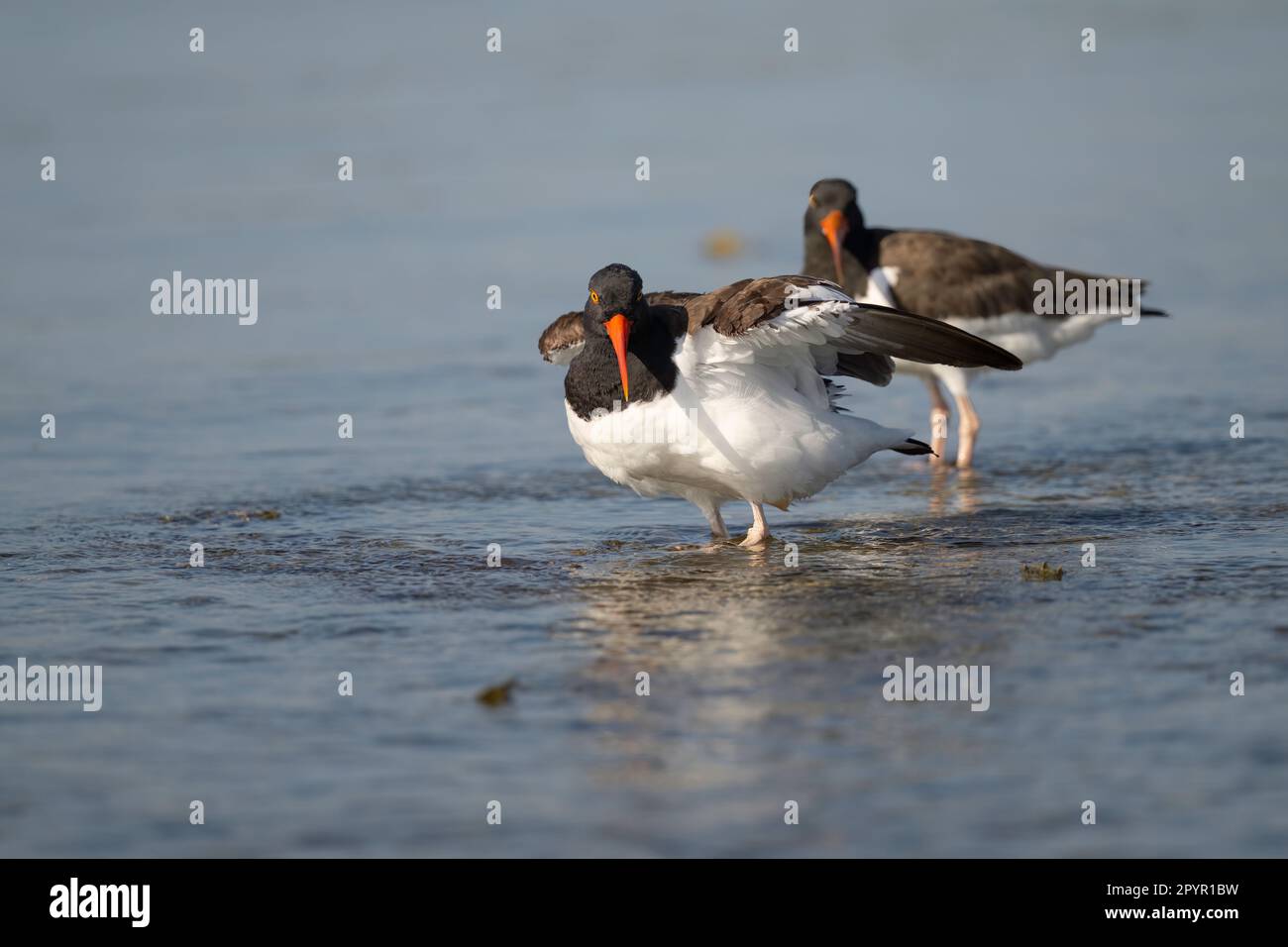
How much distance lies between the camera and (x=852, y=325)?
7.03m

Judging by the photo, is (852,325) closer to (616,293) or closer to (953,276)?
(616,293)

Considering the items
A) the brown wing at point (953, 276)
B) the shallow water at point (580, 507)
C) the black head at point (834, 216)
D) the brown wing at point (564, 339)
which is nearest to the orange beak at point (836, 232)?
the black head at point (834, 216)

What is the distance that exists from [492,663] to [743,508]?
3.98m

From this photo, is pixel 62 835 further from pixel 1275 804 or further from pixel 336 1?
pixel 336 1

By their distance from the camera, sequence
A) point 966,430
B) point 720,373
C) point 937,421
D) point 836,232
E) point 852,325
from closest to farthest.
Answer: point 852,325
point 720,373
point 966,430
point 836,232
point 937,421

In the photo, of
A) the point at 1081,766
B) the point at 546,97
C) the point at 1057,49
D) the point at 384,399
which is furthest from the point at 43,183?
the point at 1081,766

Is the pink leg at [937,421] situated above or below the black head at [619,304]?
below

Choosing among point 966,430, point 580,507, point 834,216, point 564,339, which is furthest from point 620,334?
point 966,430

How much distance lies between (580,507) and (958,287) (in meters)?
2.94

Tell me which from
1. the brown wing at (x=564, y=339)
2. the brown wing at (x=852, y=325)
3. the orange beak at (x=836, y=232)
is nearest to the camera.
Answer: the brown wing at (x=852, y=325)

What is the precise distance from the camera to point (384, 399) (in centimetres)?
1106

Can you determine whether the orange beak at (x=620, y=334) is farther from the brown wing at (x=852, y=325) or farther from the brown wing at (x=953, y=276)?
the brown wing at (x=953, y=276)

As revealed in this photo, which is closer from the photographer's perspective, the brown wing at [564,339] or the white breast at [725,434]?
the white breast at [725,434]

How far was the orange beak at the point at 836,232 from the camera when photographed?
9.82 m
